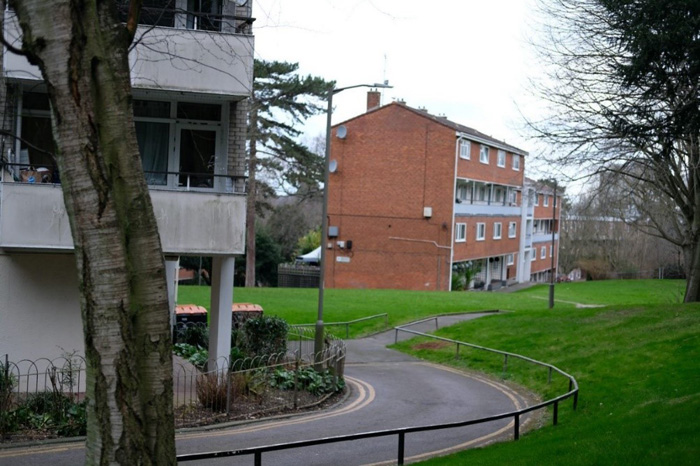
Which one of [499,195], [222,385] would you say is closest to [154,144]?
[222,385]

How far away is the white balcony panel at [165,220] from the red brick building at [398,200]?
120ft

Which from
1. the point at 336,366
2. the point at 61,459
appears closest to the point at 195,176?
the point at 336,366

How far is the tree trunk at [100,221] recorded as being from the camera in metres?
5.43

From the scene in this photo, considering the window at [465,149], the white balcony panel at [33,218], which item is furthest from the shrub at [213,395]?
the window at [465,149]

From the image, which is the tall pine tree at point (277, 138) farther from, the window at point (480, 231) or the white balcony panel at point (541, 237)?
the white balcony panel at point (541, 237)

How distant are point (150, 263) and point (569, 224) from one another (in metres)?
81.5

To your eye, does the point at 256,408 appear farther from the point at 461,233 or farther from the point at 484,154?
the point at 484,154

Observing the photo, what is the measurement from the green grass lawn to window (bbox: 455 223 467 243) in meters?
9.27

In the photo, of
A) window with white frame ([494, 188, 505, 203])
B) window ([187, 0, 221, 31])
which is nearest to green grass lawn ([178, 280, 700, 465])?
window ([187, 0, 221, 31])

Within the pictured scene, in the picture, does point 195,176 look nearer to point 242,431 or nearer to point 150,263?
point 242,431

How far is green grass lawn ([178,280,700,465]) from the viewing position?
10.4 m

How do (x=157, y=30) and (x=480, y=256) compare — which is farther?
(x=480, y=256)

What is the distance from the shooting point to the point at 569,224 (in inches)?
3285

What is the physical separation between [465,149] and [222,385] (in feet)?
133
